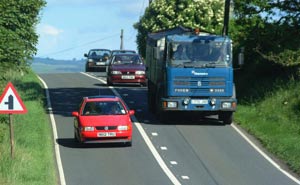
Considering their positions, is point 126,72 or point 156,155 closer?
point 156,155

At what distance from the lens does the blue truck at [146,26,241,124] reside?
28203 millimetres

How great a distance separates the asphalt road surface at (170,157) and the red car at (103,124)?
1.22 feet

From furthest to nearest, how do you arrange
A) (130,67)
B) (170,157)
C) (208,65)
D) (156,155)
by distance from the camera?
(130,67) → (208,65) → (156,155) → (170,157)

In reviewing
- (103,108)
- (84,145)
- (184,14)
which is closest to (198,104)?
(103,108)

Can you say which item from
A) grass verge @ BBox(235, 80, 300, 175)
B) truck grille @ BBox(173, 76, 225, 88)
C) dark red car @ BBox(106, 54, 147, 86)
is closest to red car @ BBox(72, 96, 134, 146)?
truck grille @ BBox(173, 76, 225, 88)

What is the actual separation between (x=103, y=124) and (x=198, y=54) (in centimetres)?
529

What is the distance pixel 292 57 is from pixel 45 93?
13.2m

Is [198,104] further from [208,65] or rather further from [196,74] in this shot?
[208,65]

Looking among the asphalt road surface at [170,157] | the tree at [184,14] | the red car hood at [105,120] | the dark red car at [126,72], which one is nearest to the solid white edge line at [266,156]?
the asphalt road surface at [170,157]

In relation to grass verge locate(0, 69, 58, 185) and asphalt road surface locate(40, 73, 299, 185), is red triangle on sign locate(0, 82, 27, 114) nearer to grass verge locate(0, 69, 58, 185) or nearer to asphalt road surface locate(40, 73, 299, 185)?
grass verge locate(0, 69, 58, 185)

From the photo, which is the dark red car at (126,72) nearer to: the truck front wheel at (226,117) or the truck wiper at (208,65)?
the truck front wheel at (226,117)

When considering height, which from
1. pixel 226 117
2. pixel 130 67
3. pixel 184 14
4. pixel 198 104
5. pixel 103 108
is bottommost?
pixel 226 117

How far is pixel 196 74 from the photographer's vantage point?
28.4 m

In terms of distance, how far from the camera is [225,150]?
24703 mm
